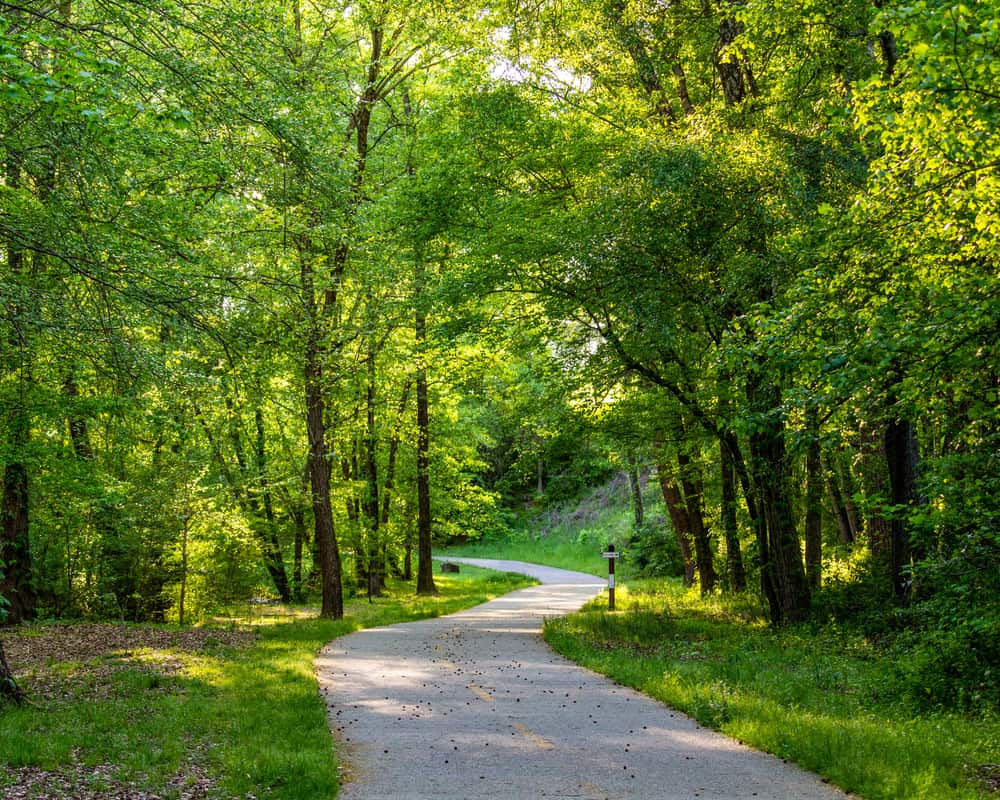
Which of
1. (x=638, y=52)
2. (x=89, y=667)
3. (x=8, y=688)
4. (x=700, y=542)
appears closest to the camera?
(x=8, y=688)

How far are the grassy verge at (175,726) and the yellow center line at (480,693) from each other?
5.95 feet

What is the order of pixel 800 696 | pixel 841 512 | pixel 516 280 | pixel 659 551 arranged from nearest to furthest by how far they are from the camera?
pixel 800 696
pixel 516 280
pixel 841 512
pixel 659 551

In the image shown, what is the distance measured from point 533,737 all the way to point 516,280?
865cm

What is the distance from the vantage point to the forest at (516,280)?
7.34 meters

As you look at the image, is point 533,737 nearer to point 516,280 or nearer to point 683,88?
point 516,280

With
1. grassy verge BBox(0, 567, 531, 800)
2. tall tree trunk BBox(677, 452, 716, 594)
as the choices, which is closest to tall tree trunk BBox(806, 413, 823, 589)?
tall tree trunk BBox(677, 452, 716, 594)

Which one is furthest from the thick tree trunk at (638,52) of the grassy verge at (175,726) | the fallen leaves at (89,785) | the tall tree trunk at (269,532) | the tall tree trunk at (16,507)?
the fallen leaves at (89,785)

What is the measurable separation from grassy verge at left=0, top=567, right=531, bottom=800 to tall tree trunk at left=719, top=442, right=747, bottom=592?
9353mm

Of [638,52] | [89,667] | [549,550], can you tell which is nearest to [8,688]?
[89,667]

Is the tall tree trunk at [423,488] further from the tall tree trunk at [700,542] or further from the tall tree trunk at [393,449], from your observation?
the tall tree trunk at [700,542]

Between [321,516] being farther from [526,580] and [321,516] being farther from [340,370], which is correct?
[526,580]

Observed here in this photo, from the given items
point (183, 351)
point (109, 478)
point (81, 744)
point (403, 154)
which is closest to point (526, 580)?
point (403, 154)

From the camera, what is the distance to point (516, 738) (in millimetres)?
7273

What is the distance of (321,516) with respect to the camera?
18.4 meters
